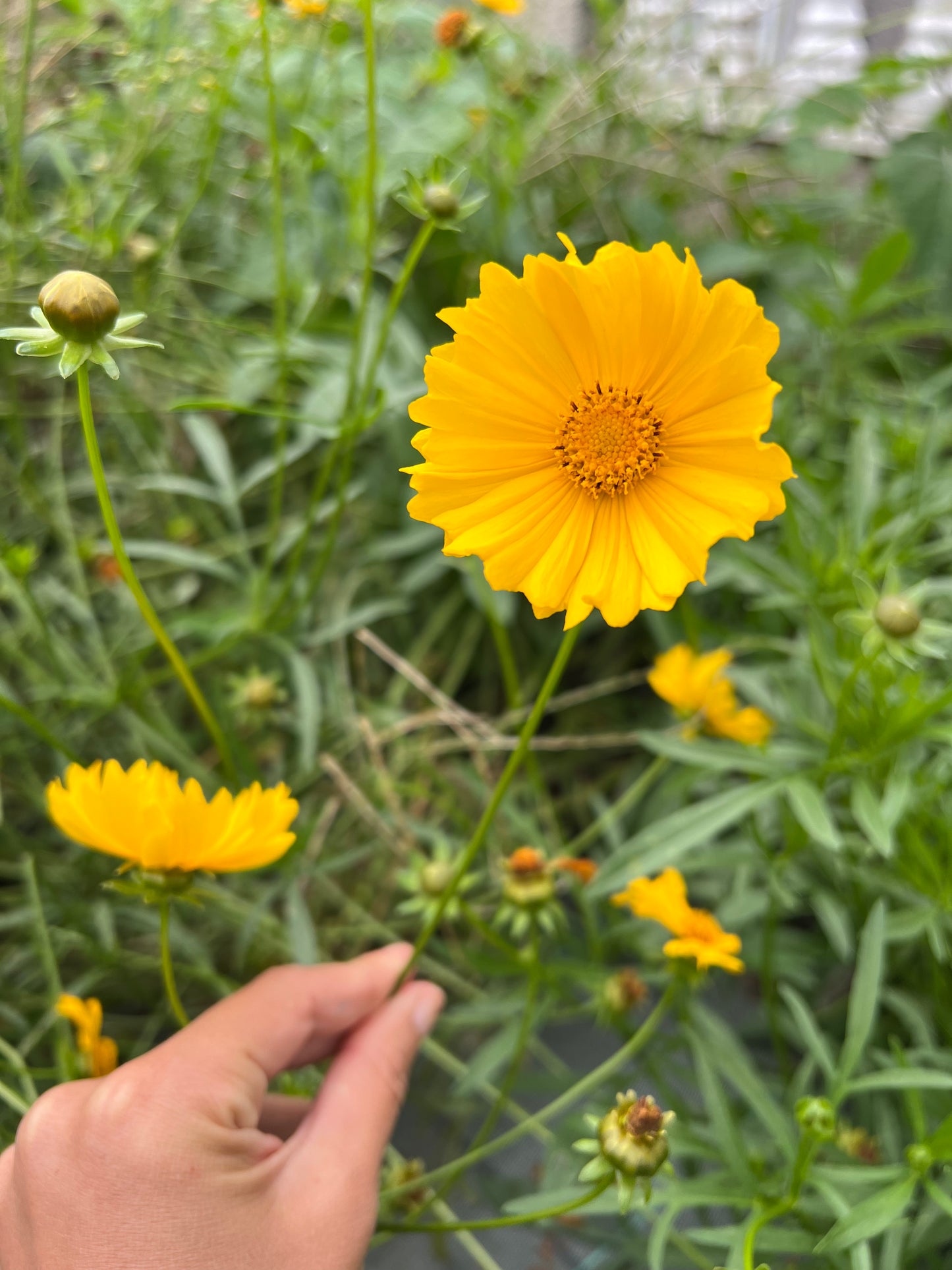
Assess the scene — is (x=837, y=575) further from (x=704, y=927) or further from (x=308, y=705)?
(x=308, y=705)

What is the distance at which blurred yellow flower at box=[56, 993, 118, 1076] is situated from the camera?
2.04 ft

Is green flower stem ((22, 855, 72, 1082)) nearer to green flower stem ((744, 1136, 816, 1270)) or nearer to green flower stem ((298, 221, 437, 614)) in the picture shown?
green flower stem ((298, 221, 437, 614))

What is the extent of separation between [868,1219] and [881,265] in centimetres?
88

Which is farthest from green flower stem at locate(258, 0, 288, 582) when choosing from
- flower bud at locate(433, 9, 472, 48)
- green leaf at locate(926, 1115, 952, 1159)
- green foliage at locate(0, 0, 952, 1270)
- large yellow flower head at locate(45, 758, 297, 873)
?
green leaf at locate(926, 1115, 952, 1159)

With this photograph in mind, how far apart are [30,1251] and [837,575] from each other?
2.43 ft

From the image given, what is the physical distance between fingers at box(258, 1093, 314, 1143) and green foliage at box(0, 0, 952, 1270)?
0.09 m

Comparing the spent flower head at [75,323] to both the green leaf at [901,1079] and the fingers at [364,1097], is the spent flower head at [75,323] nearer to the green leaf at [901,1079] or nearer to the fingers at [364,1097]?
the fingers at [364,1097]

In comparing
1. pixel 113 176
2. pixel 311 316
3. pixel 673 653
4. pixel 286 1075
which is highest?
pixel 113 176

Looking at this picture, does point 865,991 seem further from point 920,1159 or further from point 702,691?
point 702,691

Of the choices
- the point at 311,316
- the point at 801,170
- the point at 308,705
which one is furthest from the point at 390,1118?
the point at 801,170

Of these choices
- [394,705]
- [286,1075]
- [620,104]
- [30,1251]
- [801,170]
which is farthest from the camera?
[801,170]

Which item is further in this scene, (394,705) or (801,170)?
(801,170)

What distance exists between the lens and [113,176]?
913 mm

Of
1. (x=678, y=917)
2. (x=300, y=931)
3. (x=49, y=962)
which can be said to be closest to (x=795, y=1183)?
(x=678, y=917)
